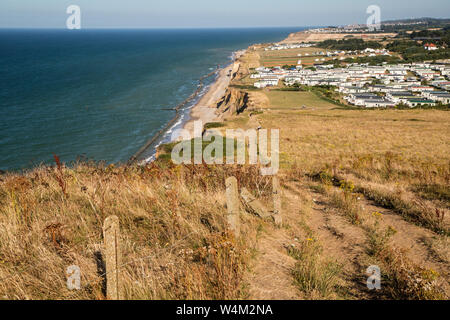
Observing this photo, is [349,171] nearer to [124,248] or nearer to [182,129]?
[124,248]

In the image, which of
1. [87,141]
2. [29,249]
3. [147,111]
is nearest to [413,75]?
[147,111]

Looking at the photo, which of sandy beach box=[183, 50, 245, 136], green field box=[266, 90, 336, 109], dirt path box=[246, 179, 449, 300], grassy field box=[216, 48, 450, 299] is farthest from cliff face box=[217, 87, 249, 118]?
dirt path box=[246, 179, 449, 300]

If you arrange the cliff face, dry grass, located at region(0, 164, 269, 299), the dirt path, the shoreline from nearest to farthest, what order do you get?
dry grass, located at region(0, 164, 269, 299) < the dirt path < the shoreline < the cliff face

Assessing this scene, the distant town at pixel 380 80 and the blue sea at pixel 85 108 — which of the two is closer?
the blue sea at pixel 85 108
